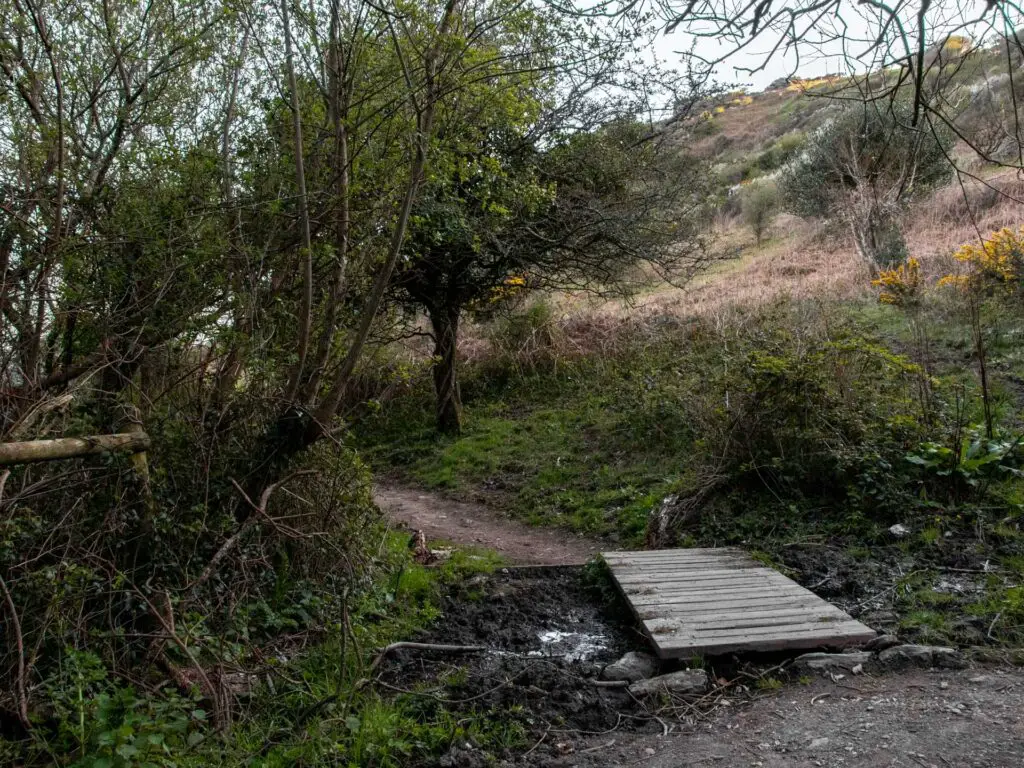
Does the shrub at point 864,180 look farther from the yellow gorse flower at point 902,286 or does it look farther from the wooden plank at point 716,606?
the wooden plank at point 716,606

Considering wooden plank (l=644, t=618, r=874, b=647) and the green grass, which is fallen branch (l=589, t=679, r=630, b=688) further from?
the green grass

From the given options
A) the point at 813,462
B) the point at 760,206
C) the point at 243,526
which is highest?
the point at 760,206

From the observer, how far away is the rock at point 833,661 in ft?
14.4

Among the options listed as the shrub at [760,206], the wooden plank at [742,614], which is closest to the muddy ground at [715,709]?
the wooden plank at [742,614]

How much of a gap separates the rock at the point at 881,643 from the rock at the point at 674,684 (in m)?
1.03

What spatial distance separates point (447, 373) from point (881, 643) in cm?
960

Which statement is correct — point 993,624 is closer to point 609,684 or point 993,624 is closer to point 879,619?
point 879,619

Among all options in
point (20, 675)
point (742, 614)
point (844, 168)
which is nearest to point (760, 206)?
point (844, 168)

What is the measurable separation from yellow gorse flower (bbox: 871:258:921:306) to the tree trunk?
6911 millimetres

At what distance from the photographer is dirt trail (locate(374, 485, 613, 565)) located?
26.2ft

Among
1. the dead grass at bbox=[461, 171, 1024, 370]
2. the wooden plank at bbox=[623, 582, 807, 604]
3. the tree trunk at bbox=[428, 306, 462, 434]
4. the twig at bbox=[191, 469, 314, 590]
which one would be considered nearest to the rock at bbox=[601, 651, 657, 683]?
the wooden plank at bbox=[623, 582, 807, 604]

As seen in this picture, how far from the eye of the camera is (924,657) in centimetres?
430

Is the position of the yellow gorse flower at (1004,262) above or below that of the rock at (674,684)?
above

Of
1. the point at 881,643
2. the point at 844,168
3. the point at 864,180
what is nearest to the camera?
the point at 881,643
